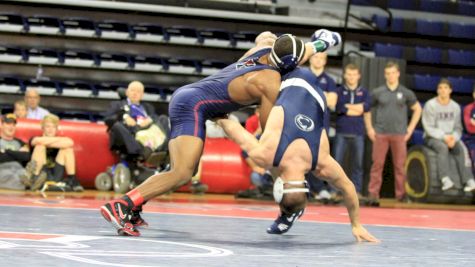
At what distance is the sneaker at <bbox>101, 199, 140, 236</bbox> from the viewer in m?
5.40

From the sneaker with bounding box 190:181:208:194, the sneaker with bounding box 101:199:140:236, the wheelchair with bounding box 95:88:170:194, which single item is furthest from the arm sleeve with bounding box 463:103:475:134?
the sneaker with bounding box 101:199:140:236

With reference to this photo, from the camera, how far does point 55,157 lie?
35.0ft

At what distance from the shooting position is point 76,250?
4457 millimetres

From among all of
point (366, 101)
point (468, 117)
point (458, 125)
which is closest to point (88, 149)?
point (366, 101)

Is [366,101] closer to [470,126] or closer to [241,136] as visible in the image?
[470,126]

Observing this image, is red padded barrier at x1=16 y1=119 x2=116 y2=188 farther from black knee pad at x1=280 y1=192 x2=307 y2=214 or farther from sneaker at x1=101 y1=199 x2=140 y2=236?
black knee pad at x1=280 y1=192 x2=307 y2=214

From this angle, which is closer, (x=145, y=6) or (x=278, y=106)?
(x=278, y=106)

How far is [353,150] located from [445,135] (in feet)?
4.24

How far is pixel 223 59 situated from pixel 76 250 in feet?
31.7

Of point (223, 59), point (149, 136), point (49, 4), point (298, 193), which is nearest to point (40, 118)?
point (149, 136)

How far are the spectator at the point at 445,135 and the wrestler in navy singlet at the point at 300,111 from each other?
6.06 m

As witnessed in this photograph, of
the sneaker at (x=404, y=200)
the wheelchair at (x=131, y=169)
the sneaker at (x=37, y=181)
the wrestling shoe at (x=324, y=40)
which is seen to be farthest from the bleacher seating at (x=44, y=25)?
the wrestling shoe at (x=324, y=40)

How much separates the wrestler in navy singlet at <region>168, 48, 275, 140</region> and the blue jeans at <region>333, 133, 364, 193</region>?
17.5ft

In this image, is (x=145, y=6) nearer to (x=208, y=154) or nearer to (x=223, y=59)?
(x=223, y=59)
